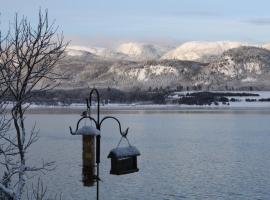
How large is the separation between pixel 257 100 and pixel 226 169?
526ft

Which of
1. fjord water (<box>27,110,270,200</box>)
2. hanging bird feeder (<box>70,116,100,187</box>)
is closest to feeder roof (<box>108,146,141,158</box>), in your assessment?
hanging bird feeder (<box>70,116,100,187</box>)

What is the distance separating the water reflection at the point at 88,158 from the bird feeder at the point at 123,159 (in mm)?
320

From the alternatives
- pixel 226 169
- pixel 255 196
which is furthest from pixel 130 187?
pixel 226 169

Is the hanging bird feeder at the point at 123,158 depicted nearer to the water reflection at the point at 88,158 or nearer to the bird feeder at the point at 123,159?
the bird feeder at the point at 123,159

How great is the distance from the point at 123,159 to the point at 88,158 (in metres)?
0.80

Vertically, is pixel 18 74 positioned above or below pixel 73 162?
above

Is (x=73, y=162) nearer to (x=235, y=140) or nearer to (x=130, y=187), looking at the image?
(x=130, y=187)

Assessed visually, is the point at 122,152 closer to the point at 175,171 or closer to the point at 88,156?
the point at 88,156

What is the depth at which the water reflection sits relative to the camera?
862cm

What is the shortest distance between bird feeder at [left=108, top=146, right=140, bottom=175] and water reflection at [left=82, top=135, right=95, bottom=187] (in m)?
0.32

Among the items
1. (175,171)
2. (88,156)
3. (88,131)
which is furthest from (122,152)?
(175,171)

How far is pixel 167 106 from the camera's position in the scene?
18375 centimetres

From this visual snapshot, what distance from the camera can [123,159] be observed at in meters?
9.23

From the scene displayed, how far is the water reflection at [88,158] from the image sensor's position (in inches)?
339
